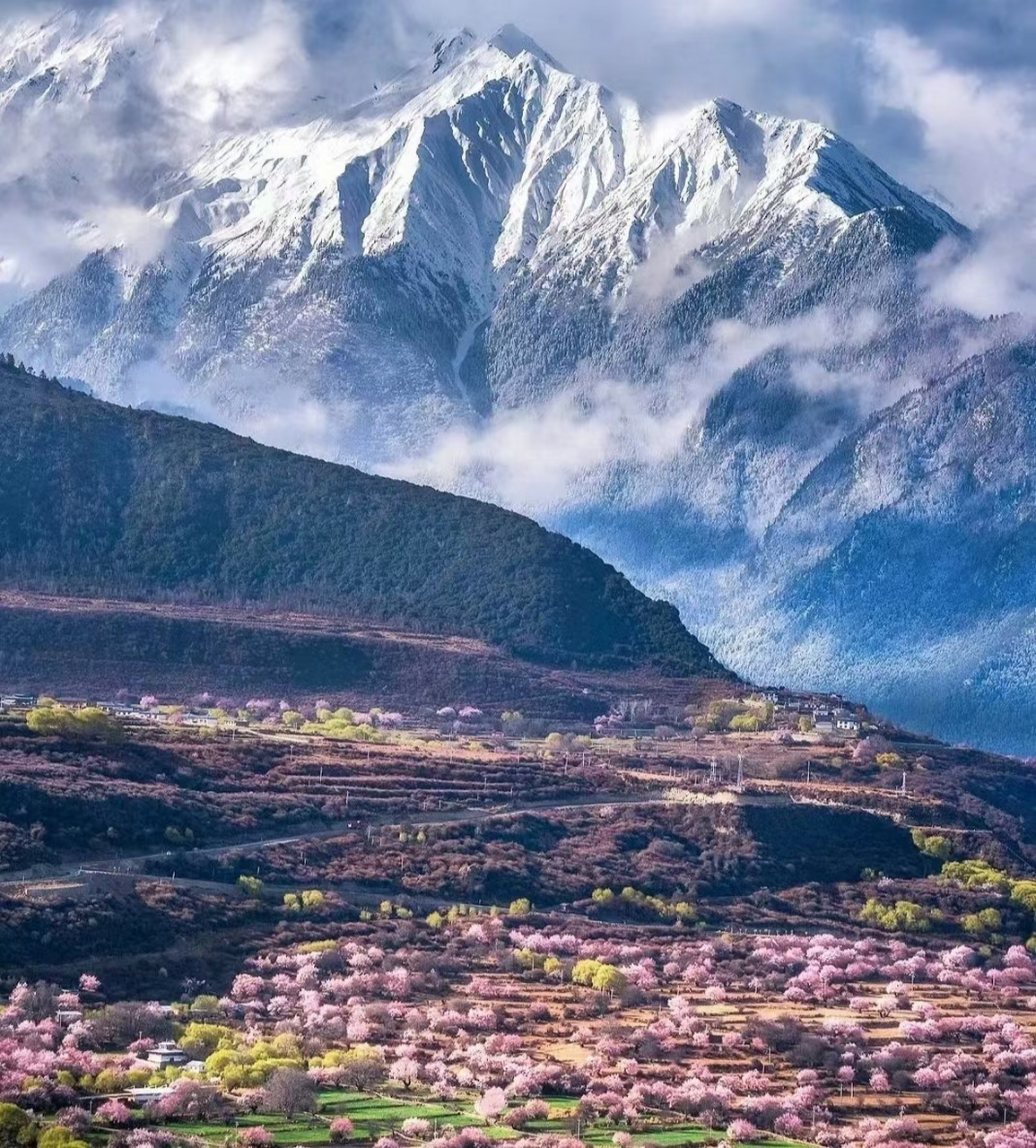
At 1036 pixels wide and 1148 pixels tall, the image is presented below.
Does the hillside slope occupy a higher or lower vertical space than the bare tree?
higher

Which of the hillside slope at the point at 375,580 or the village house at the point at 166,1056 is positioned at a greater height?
the hillside slope at the point at 375,580

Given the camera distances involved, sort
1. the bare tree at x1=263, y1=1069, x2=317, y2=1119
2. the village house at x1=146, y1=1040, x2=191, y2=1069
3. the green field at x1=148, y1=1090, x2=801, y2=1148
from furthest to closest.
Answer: the village house at x1=146, y1=1040, x2=191, y2=1069
the bare tree at x1=263, y1=1069, x2=317, y2=1119
the green field at x1=148, y1=1090, x2=801, y2=1148

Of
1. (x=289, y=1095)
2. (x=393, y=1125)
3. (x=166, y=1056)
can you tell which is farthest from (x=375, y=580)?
(x=393, y=1125)

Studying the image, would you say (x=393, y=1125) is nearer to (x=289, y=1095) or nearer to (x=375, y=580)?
(x=289, y=1095)

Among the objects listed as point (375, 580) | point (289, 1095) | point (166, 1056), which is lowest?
point (289, 1095)

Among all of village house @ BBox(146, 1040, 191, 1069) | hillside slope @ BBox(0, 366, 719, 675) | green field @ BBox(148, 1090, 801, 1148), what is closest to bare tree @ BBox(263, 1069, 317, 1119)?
green field @ BBox(148, 1090, 801, 1148)

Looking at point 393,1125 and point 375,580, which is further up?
point 375,580

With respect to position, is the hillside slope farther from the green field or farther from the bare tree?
the bare tree

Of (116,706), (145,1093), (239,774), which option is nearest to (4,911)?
(145,1093)

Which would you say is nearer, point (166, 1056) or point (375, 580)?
point (166, 1056)

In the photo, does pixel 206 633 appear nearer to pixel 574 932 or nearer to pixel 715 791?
pixel 715 791

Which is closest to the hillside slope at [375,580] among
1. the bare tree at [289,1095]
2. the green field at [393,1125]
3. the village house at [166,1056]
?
the village house at [166,1056]

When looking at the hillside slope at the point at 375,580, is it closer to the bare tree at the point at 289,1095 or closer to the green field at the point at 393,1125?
the green field at the point at 393,1125
